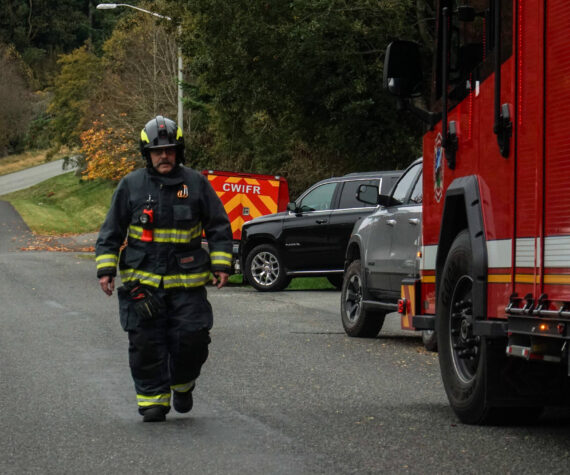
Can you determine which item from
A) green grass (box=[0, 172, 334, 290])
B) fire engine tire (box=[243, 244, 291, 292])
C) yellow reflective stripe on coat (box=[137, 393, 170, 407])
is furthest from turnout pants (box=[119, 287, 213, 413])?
green grass (box=[0, 172, 334, 290])

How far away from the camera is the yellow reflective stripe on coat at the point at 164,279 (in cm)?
734

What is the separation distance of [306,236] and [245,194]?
3638 millimetres

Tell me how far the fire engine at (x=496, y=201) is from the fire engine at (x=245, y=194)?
1528 centimetres

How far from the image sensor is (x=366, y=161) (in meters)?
27.0

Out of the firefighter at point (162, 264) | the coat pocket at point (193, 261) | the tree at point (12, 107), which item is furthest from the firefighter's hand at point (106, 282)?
the tree at point (12, 107)

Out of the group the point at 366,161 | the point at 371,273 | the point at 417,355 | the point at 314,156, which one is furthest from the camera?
the point at 314,156

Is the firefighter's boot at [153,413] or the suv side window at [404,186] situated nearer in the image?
the firefighter's boot at [153,413]

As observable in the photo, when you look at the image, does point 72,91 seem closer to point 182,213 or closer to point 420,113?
point 420,113

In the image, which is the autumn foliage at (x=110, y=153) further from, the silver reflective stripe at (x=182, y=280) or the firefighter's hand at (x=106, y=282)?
the silver reflective stripe at (x=182, y=280)

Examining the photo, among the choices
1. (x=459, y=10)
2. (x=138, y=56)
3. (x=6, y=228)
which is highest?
(x=138, y=56)

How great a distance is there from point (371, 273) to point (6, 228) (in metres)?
36.1

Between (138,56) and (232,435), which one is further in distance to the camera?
(138,56)

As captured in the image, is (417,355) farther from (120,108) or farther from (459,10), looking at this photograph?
(120,108)

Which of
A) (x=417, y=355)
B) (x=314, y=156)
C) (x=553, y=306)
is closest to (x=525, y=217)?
(x=553, y=306)
